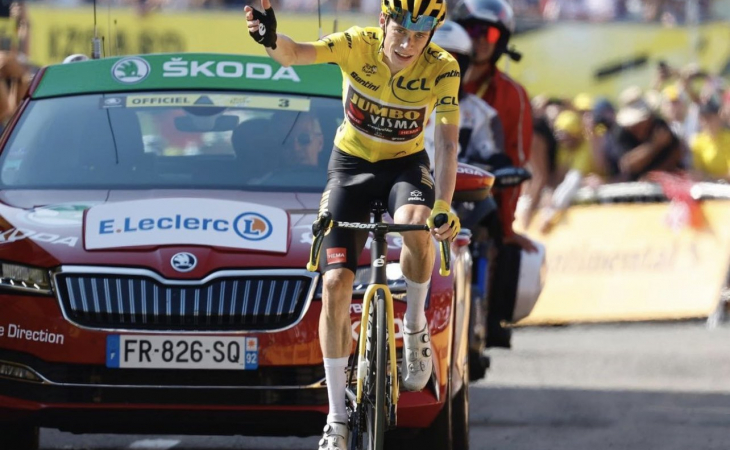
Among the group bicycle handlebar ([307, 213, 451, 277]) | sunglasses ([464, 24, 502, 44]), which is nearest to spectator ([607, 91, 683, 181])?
sunglasses ([464, 24, 502, 44])

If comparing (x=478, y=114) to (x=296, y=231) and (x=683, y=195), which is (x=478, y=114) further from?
(x=683, y=195)

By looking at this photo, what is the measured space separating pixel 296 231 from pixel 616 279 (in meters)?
9.00

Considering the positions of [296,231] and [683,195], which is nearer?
[296,231]

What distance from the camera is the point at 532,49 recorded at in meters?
17.7

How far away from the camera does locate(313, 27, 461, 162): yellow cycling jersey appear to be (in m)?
6.33

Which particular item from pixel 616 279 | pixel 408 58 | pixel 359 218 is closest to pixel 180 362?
pixel 359 218

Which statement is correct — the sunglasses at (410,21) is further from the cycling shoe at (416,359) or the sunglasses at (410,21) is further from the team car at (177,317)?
the cycling shoe at (416,359)

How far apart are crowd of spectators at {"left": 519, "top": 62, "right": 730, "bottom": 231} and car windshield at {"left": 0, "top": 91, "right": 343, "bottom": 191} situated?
8472mm

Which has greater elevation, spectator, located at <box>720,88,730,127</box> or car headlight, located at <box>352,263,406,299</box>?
spectator, located at <box>720,88,730,127</box>

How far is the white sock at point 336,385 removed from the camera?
612 centimetres

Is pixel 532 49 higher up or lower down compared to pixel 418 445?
higher up

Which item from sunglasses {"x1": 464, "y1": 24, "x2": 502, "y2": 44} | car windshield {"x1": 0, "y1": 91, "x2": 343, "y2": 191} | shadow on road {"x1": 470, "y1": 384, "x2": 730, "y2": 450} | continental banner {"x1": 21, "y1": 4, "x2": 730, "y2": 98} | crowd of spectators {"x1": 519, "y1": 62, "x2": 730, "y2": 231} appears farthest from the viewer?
continental banner {"x1": 21, "y1": 4, "x2": 730, "y2": 98}

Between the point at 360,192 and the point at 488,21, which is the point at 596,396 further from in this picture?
the point at 360,192

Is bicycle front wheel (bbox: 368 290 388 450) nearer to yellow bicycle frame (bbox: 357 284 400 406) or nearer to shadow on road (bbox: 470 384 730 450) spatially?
yellow bicycle frame (bbox: 357 284 400 406)
